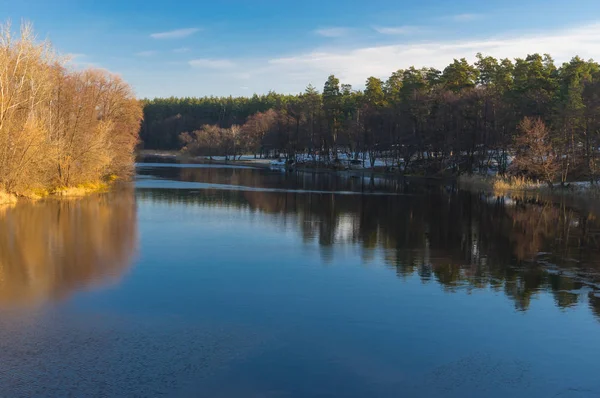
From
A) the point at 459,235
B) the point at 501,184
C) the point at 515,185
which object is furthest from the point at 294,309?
the point at 501,184

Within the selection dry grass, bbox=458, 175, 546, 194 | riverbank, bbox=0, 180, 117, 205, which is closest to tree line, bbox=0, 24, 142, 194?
riverbank, bbox=0, 180, 117, 205

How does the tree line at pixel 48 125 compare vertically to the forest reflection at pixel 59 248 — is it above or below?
above

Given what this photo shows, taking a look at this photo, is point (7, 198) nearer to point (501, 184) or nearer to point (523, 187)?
point (501, 184)

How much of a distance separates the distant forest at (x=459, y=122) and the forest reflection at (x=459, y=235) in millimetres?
10976

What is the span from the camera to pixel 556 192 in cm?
4488

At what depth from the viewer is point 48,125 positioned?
37.8 meters

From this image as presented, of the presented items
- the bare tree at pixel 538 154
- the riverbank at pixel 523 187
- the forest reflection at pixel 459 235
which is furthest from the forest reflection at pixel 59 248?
the bare tree at pixel 538 154

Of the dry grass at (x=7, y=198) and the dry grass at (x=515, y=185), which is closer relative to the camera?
the dry grass at (x=7, y=198)

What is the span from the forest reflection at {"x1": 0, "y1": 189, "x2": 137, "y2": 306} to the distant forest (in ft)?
122

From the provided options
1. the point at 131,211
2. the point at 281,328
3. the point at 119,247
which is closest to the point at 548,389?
the point at 281,328

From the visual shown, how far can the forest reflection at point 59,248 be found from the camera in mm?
14375

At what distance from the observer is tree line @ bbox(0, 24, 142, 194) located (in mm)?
31188

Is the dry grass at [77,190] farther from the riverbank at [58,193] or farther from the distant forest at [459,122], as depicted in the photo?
the distant forest at [459,122]

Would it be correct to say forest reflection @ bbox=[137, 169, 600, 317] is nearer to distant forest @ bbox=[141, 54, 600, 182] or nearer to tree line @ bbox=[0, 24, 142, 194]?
tree line @ bbox=[0, 24, 142, 194]
